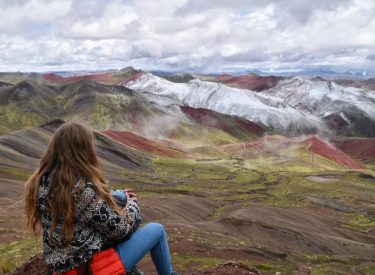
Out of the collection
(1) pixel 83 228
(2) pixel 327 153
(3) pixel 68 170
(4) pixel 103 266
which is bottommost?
(2) pixel 327 153

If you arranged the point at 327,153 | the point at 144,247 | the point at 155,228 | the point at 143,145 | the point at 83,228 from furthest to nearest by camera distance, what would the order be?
the point at 327,153 < the point at 143,145 < the point at 155,228 < the point at 144,247 < the point at 83,228

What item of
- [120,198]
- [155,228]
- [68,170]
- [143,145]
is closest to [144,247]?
[155,228]

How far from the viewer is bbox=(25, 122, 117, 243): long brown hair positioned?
26.2 feet

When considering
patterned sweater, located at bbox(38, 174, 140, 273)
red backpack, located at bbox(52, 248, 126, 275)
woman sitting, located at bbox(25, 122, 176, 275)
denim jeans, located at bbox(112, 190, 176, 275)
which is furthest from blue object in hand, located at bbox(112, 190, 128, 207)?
red backpack, located at bbox(52, 248, 126, 275)

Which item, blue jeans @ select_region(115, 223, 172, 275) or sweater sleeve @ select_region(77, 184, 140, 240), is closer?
sweater sleeve @ select_region(77, 184, 140, 240)

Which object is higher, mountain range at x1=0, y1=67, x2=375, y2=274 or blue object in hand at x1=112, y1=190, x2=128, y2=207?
blue object in hand at x1=112, y1=190, x2=128, y2=207

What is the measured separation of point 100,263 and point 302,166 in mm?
128936

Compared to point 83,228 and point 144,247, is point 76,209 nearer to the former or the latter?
point 83,228

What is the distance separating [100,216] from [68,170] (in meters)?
0.92

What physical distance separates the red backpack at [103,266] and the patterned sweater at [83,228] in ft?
0.32

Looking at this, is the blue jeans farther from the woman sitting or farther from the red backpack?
the red backpack

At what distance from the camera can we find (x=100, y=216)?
813cm

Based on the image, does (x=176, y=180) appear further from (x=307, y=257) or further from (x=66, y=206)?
(x=66, y=206)

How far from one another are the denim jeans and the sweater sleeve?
11.5 inches
